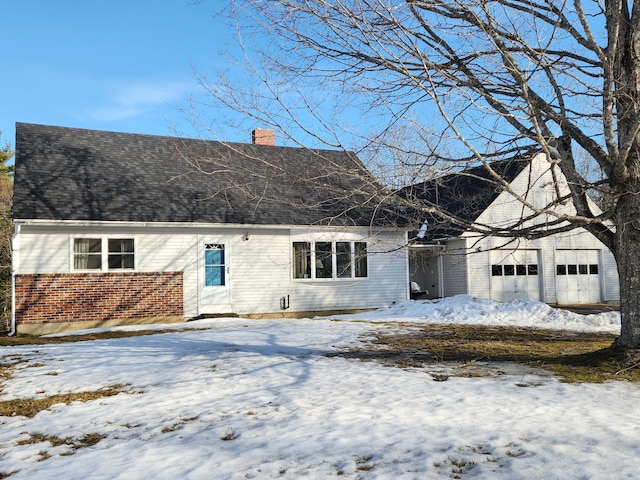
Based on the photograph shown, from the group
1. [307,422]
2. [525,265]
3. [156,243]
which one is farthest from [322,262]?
[307,422]

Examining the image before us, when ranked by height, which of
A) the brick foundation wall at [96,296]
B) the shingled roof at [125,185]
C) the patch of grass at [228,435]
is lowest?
the patch of grass at [228,435]

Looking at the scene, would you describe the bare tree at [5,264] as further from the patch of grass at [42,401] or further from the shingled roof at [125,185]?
the patch of grass at [42,401]

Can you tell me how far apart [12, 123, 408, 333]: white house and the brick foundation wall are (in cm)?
3

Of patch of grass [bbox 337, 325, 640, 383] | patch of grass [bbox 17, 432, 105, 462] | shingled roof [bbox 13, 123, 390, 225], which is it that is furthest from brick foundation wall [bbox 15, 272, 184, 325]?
patch of grass [bbox 17, 432, 105, 462]

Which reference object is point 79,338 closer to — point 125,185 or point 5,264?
point 125,185

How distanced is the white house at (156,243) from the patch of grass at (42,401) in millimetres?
7316

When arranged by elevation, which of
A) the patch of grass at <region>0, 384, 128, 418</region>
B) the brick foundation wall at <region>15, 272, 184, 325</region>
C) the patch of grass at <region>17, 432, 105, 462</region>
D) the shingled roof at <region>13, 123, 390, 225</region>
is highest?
the shingled roof at <region>13, 123, 390, 225</region>

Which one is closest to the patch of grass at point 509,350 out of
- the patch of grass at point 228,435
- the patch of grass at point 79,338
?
the patch of grass at point 228,435

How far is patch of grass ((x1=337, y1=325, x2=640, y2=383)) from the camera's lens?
7.27 m

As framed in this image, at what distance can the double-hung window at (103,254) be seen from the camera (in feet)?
49.2

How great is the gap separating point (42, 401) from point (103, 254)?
→ 369 inches

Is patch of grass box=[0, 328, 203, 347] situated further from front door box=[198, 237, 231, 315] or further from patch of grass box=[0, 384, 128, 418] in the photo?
patch of grass box=[0, 384, 128, 418]

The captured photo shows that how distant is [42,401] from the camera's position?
6.36 meters

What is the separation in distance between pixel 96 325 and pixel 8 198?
25.9m
